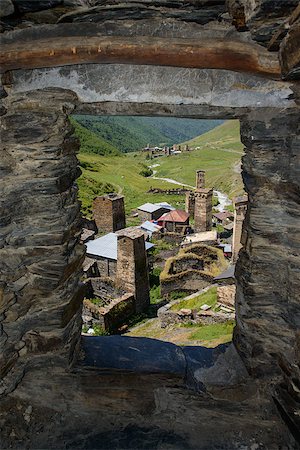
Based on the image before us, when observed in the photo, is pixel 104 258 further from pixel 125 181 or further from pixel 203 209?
pixel 125 181

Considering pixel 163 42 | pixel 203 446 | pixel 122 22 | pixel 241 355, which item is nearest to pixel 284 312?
pixel 241 355

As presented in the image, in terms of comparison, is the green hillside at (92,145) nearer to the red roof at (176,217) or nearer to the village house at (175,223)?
the red roof at (176,217)

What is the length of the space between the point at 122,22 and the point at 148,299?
2272 cm

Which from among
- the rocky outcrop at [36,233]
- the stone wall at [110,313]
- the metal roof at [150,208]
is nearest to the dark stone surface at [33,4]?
the rocky outcrop at [36,233]

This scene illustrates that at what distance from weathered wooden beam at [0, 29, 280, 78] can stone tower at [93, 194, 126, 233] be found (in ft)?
115

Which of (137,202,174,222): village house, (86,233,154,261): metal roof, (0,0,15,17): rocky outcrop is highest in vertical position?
(0,0,15,17): rocky outcrop

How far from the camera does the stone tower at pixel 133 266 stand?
76.4ft

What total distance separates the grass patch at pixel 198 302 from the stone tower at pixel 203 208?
18.4m

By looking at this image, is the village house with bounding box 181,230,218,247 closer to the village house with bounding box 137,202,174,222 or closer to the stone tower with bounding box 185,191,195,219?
the stone tower with bounding box 185,191,195,219

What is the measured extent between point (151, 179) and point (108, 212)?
4950 centimetres

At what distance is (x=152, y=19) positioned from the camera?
341 cm

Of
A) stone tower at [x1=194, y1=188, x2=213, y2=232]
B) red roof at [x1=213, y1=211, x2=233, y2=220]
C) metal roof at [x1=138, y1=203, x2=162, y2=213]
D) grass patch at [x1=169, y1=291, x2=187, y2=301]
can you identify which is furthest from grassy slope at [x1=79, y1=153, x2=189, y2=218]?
grass patch at [x1=169, y1=291, x2=187, y2=301]

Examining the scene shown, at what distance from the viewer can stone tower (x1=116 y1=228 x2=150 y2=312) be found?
23.3 metres

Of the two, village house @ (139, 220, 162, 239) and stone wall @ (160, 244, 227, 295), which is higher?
stone wall @ (160, 244, 227, 295)
